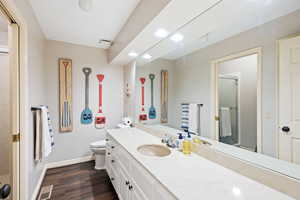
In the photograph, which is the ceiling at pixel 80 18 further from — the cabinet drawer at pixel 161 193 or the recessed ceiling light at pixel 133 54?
the cabinet drawer at pixel 161 193

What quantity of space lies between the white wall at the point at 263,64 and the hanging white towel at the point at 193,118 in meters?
A: 0.08

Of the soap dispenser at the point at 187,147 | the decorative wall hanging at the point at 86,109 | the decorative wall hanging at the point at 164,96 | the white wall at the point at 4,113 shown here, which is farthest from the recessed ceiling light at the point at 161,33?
the white wall at the point at 4,113

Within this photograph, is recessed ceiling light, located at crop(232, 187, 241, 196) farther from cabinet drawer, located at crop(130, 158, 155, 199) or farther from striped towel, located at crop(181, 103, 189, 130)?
striped towel, located at crop(181, 103, 189, 130)

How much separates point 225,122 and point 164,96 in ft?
2.92

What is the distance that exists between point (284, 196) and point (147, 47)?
2001 mm

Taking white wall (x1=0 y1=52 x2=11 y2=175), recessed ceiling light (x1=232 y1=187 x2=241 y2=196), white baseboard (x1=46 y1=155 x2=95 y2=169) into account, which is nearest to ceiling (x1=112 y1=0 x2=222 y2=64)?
recessed ceiling light (x1=232 y1=187 x2=241 y2=196)

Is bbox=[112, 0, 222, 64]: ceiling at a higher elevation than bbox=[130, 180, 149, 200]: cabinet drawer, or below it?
higher

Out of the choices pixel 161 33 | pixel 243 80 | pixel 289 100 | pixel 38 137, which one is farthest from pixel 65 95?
pixel 289 100

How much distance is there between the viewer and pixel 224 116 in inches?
47.7

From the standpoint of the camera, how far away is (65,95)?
271cm

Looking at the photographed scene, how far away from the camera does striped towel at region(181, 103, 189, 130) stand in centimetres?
159

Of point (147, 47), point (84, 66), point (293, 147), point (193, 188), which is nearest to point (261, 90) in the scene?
point (293, 147)

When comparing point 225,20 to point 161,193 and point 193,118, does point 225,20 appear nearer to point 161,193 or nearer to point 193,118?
point 193,118

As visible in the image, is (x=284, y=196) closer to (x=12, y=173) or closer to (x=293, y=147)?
(x=293, y=147)
